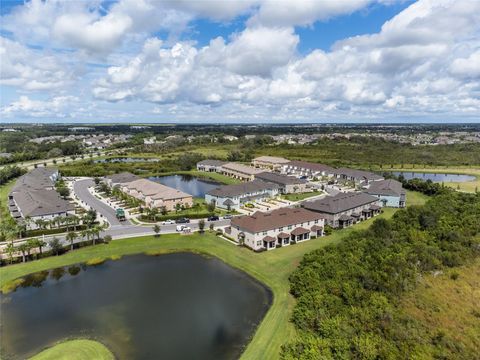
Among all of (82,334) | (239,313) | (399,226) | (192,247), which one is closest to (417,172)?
(399,226)

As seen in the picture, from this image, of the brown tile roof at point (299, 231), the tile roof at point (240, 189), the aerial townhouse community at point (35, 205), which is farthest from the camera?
the tile roof at point (240, 189)

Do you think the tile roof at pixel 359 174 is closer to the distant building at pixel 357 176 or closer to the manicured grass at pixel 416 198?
the distant building at pixel 357 176

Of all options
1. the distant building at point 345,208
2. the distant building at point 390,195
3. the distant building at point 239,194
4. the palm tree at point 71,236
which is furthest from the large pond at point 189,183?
the distant building at point 390,195

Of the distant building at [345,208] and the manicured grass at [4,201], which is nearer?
the distant building at [345,208]

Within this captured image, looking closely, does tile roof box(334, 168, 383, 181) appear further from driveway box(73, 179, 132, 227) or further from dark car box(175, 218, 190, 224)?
driveway box(73, 179, 132, 227)

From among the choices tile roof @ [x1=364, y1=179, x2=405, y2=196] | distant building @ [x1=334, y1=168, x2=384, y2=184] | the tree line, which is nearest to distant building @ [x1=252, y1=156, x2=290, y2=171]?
distant building @ [x1=334, y1=168, x2=384, y2=184]
